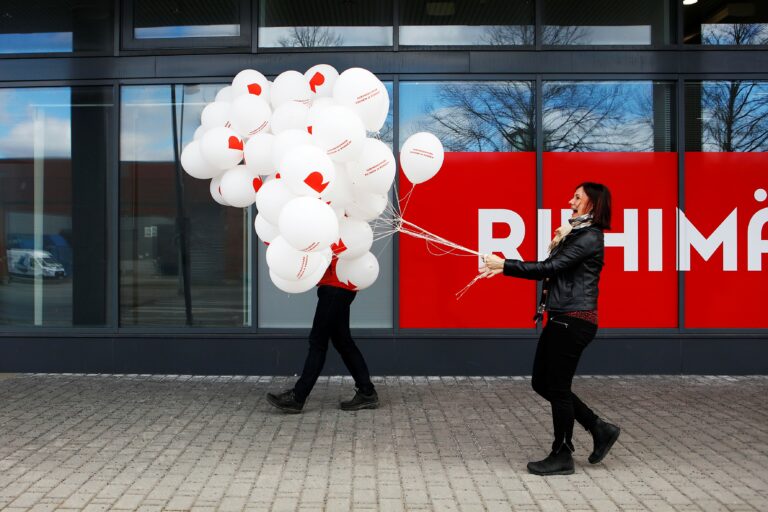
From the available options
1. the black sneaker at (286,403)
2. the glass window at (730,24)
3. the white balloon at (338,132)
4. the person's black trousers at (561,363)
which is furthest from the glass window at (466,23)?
the person's black trousers at (561,363)

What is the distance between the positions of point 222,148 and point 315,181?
1.15m

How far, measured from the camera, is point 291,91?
6.07m

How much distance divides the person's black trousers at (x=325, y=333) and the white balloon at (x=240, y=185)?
41.2 inches

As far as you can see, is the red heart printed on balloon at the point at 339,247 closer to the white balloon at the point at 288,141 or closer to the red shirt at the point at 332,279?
the red shirt at the point at 332,279

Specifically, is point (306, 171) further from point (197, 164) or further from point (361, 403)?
point (361, 403)

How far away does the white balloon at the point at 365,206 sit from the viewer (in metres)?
5.80

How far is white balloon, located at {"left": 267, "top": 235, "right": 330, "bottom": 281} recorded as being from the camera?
522cm

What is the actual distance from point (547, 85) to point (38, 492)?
20.6ft

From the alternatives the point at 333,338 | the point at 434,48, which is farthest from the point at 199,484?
the point at 434,48

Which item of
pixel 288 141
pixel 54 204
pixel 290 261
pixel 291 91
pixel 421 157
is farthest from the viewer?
pixel 54 204

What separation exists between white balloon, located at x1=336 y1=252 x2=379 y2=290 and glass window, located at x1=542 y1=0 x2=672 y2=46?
3688 millimetres

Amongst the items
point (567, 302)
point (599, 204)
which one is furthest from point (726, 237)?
point (567, 302)

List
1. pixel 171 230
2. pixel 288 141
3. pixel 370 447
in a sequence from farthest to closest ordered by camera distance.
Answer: pixel 171 230 → pixel 370 447 → pixel 288 141

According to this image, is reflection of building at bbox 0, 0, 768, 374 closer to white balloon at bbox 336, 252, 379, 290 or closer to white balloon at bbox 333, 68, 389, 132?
white balloon at bbox 336, 252, 379, 290
